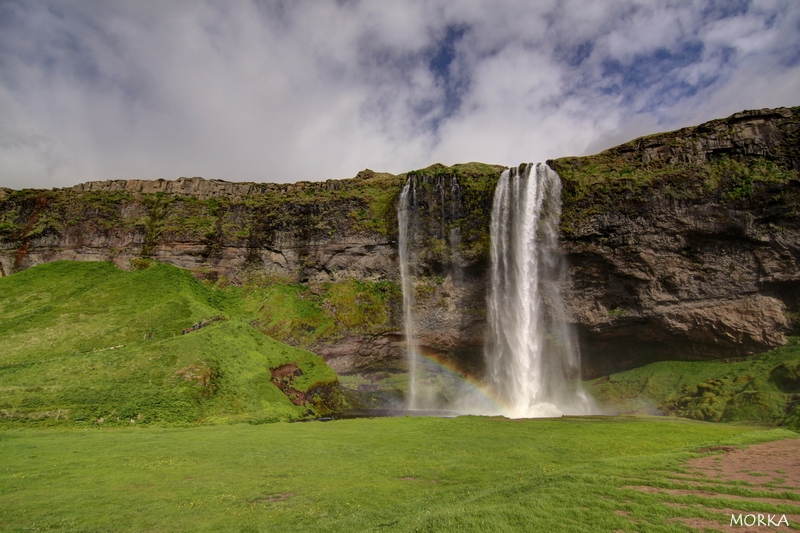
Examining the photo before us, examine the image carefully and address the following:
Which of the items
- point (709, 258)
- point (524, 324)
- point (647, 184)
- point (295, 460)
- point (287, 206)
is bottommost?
point (295, 460)

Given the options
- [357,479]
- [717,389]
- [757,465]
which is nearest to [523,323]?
[717,389]

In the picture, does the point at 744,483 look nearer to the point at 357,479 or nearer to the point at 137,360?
the point at 357,479

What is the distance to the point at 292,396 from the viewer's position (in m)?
40.4

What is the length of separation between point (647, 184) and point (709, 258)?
10.4 metres

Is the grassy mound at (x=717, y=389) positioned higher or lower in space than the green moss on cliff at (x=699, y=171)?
lower

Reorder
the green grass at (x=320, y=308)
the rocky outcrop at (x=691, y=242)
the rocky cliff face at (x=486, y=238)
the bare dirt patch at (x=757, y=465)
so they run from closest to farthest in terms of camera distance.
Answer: the bare dirt patch at (x=757, y=465) → the rocky outcrop at (x=691, y=242) → the rocky cliff face at (x=486, y=238) → the green grass at (x=320, y=308)

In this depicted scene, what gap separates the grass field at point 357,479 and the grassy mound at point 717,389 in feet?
39.3

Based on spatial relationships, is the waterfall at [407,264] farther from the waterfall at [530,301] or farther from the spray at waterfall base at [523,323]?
the waterfall at [530,301]

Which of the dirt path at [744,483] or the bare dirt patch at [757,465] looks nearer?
the dirt path at [744,483]

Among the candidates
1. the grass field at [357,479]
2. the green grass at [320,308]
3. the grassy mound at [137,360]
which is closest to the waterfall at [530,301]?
the green grass at [320,308]

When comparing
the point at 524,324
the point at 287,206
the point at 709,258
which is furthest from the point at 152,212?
the point at 709,258

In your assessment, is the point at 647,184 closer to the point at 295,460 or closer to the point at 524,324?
the point at 524,324

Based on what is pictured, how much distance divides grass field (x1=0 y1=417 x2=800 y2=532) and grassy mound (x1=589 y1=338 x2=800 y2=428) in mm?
11974

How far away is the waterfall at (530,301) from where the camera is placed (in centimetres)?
5019
